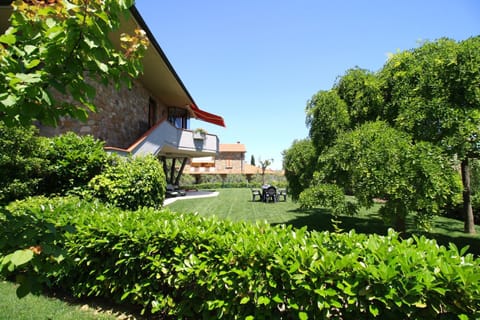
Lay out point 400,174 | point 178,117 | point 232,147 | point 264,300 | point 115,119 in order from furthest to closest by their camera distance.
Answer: point 232,147 → point 178,117 → point 115,119 → point 400,174 → point 264,300

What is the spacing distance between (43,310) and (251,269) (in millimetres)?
3066

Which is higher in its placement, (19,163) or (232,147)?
(232,147)

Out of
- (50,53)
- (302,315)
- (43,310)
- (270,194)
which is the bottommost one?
(43,310)

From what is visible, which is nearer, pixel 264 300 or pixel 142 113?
pixel 264 300

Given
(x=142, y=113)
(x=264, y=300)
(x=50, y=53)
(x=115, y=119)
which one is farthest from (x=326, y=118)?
(x=142, y=113)

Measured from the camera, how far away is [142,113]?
13.1 metres

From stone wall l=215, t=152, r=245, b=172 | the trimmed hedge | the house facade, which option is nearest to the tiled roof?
the house facade

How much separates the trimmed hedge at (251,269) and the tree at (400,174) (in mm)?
2938

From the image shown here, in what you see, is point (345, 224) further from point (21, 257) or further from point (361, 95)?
point (21, 257)

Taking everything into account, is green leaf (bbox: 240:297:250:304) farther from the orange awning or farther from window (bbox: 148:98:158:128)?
the orange awning

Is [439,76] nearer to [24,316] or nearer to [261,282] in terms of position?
[261,282]

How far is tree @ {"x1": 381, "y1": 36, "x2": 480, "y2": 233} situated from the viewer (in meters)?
5.12

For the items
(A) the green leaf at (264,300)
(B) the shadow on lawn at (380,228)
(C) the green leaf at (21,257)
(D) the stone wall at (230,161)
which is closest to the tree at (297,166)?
(B) the shadow on lawn at (380,228)

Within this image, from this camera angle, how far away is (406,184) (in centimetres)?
511
